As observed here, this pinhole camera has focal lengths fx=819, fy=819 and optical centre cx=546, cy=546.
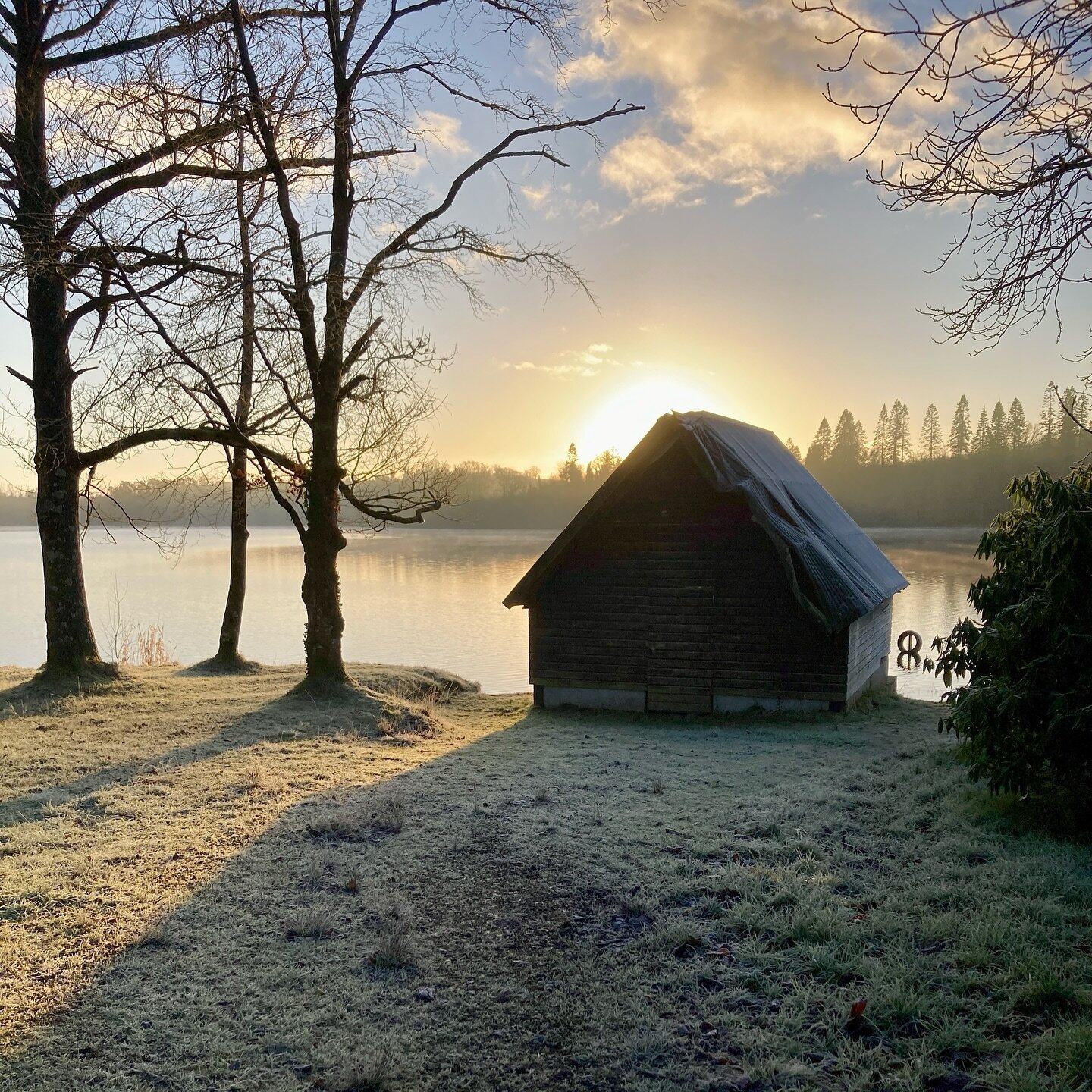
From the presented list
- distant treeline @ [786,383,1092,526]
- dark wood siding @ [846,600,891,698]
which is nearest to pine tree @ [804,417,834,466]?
distant treeline @ [786,383,1092,526]

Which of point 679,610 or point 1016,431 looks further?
point 1016,431

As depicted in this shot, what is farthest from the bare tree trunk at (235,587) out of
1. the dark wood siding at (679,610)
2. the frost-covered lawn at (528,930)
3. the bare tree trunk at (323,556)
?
the frost-covered lawn at (528,930)

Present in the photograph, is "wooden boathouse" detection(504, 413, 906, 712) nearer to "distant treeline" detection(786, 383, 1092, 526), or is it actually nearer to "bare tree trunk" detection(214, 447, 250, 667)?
"bare tree trunk" detection(214, 447, 250, 667)

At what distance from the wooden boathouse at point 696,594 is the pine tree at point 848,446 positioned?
87418 millimetres

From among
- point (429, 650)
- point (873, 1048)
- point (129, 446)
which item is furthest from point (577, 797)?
point (429, 650)

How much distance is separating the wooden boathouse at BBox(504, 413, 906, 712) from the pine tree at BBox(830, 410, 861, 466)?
8742cm

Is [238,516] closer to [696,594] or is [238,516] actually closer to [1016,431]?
[696,594]

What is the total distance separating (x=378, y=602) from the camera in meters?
36.3

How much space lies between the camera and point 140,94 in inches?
348

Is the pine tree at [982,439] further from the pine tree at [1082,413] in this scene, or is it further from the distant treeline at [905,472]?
the pine tree at [1082,413]

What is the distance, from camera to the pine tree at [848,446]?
3782 inches

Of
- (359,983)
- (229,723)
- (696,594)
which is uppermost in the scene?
(696,594)

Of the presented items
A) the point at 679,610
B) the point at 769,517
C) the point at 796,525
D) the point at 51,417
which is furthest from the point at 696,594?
the point at 51,417

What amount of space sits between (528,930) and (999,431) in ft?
333
